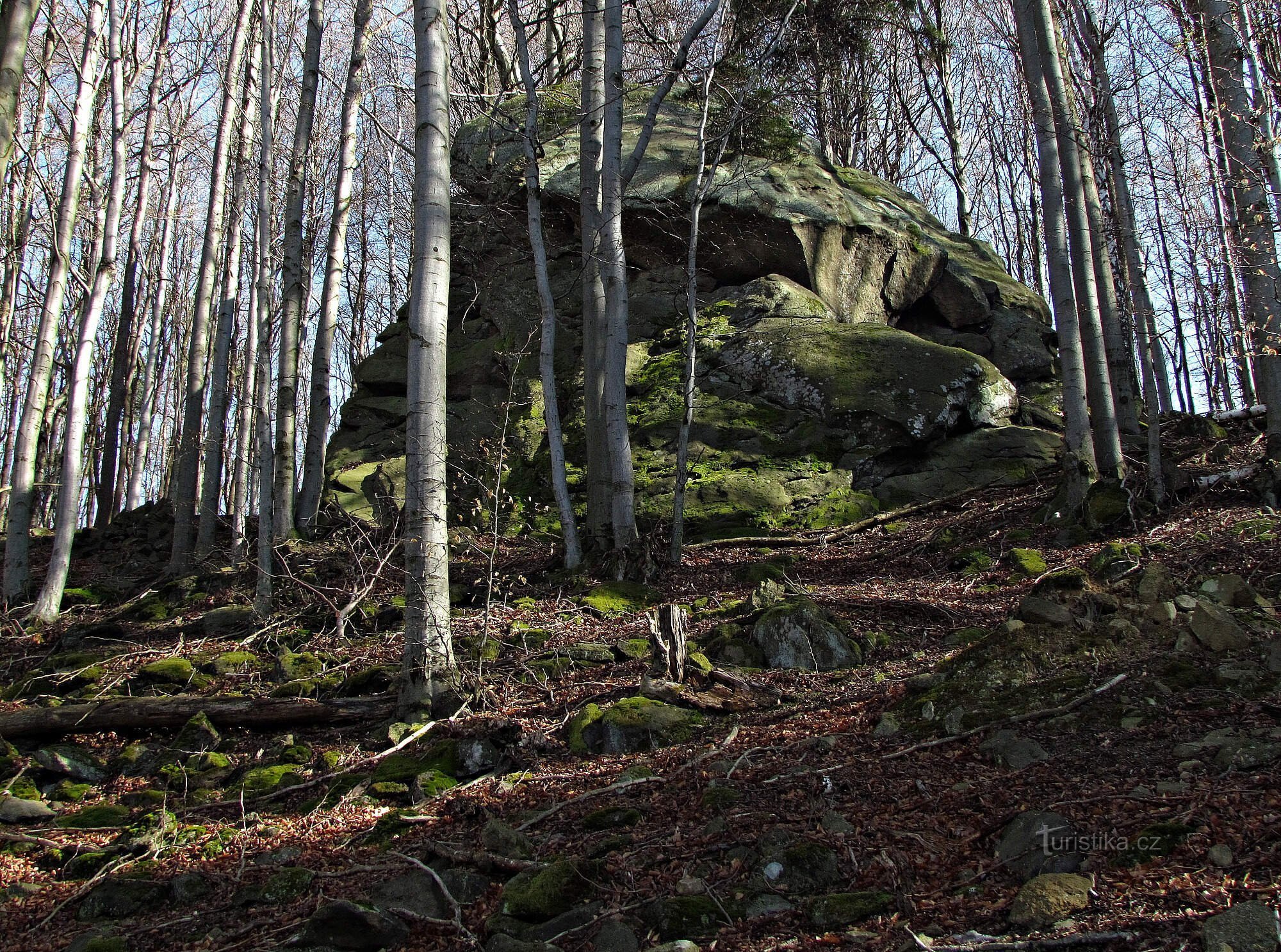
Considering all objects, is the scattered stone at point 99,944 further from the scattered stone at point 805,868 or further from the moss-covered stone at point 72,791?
the scattered stone at point 805,868

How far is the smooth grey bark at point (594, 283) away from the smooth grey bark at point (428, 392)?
3667mm

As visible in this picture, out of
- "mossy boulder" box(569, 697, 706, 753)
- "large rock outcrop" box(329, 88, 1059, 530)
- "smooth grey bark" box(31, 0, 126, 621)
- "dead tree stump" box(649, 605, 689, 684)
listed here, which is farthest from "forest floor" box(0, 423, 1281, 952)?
"large rock outcrop" box(329, 88, 1059, 530)

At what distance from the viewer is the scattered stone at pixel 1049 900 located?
207 cm

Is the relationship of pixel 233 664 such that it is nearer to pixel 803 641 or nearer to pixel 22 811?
pixel 22 811

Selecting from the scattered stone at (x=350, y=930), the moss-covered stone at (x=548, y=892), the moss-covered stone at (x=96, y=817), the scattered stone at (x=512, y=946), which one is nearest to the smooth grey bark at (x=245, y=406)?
the moss-covered stone at (x=96, y=817)

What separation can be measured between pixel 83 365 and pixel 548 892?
31.0 ft

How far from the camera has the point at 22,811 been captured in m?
4.18

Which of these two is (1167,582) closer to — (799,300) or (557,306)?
(799,300)

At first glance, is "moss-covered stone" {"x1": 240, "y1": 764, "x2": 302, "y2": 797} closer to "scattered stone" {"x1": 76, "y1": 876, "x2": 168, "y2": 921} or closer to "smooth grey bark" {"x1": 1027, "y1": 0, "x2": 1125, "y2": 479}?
"scattered stone" {"x1": 76, "y1": 876, "x2": 168, "y2": 921}

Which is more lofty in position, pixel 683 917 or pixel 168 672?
pixel 168 672

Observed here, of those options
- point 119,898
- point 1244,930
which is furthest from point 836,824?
point 119,898

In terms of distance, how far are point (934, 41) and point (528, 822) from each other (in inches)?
822

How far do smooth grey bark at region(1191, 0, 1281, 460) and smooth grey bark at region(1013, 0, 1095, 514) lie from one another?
1.39 m

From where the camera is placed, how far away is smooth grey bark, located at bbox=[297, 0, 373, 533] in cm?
1010
